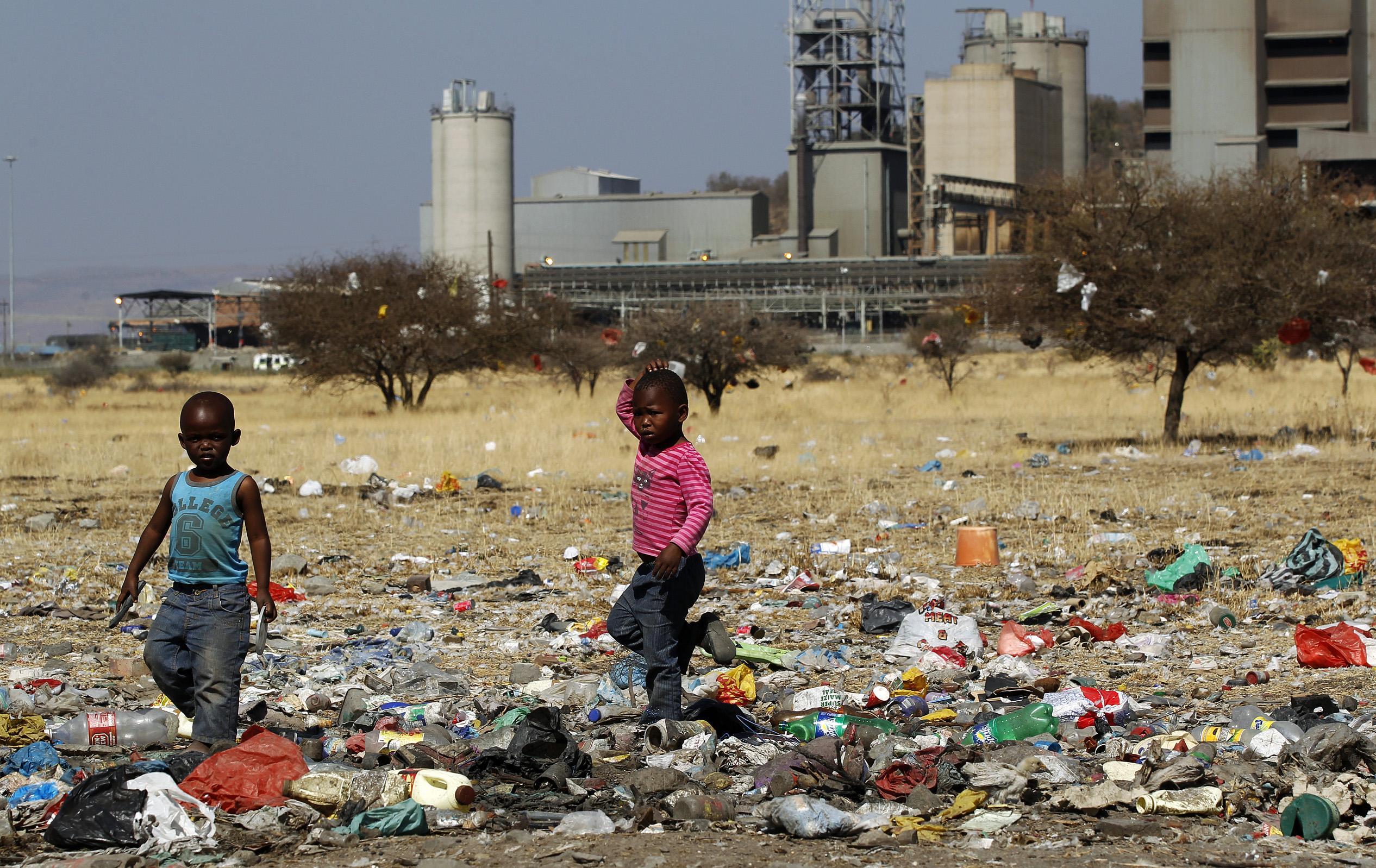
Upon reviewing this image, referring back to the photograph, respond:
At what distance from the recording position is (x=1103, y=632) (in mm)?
6863

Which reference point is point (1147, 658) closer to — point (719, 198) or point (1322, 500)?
point (1322, 500)

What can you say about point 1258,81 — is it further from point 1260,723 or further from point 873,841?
point 873,841

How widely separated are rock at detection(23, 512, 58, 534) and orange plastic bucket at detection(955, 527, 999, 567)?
22.7 ft

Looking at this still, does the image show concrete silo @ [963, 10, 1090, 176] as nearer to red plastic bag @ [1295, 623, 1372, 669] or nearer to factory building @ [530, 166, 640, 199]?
factory building @ [530, 166, 640, 199]

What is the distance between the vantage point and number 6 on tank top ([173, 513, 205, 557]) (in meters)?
4.52

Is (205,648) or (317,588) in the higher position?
(205,648)

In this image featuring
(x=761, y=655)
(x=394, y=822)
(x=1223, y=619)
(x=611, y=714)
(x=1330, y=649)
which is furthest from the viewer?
(x=1223, y=619)

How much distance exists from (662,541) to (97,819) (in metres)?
1.94

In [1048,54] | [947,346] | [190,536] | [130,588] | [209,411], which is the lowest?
[130,588]

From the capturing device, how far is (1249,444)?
17.6m

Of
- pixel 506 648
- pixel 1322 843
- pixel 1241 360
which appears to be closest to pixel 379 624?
pixel 506 648

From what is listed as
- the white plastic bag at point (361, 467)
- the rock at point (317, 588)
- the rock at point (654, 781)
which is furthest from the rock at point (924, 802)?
the white plastic bag at point (361, 467)

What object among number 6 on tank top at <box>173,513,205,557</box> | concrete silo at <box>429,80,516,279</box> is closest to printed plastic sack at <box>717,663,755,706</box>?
number 6 on tank top at <box>173,513,205,557</box>

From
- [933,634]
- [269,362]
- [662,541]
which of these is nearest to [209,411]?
[662,541]
